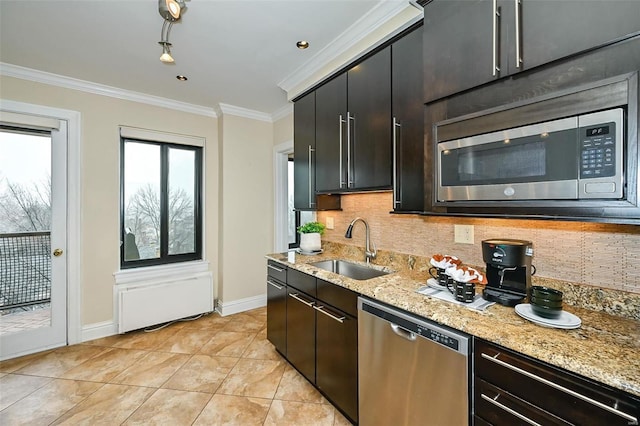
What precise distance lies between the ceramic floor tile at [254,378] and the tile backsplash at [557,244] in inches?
57.0

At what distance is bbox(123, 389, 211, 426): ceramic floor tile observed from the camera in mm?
1845

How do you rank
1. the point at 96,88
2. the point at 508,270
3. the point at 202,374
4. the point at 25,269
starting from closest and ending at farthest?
the point at 508,270 → the point at 202,374 → the point at 25,269 → the point at 96,88

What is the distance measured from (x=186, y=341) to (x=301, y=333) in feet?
4.96

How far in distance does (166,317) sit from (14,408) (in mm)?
1355

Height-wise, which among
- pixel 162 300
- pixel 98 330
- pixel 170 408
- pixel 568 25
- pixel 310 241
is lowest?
pixel 170 408

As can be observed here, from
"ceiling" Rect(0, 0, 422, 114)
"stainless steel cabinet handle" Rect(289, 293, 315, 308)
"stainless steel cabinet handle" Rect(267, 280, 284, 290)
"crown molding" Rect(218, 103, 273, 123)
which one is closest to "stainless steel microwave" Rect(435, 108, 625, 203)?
"ceiling" Rect(0, 0, 422, 114)

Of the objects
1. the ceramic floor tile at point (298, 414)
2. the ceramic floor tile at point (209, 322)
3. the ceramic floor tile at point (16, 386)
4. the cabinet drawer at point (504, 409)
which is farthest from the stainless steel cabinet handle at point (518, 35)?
the ceramic floor tile at point (16, 386)

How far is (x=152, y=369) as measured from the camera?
7.97 feet

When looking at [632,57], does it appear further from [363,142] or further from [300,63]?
[300,63]

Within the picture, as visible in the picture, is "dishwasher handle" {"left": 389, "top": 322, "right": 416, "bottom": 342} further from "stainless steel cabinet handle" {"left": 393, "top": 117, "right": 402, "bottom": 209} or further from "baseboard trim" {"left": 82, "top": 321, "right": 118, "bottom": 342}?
"baseboard trim" {"left": 82, "top": 321, "right": 118, "bottom": 342}

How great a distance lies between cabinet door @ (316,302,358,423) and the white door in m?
2.77

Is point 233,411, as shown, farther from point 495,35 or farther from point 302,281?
point 495,35

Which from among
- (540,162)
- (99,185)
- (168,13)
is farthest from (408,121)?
(99,185)

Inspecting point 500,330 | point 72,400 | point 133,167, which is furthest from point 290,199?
point 500,330
